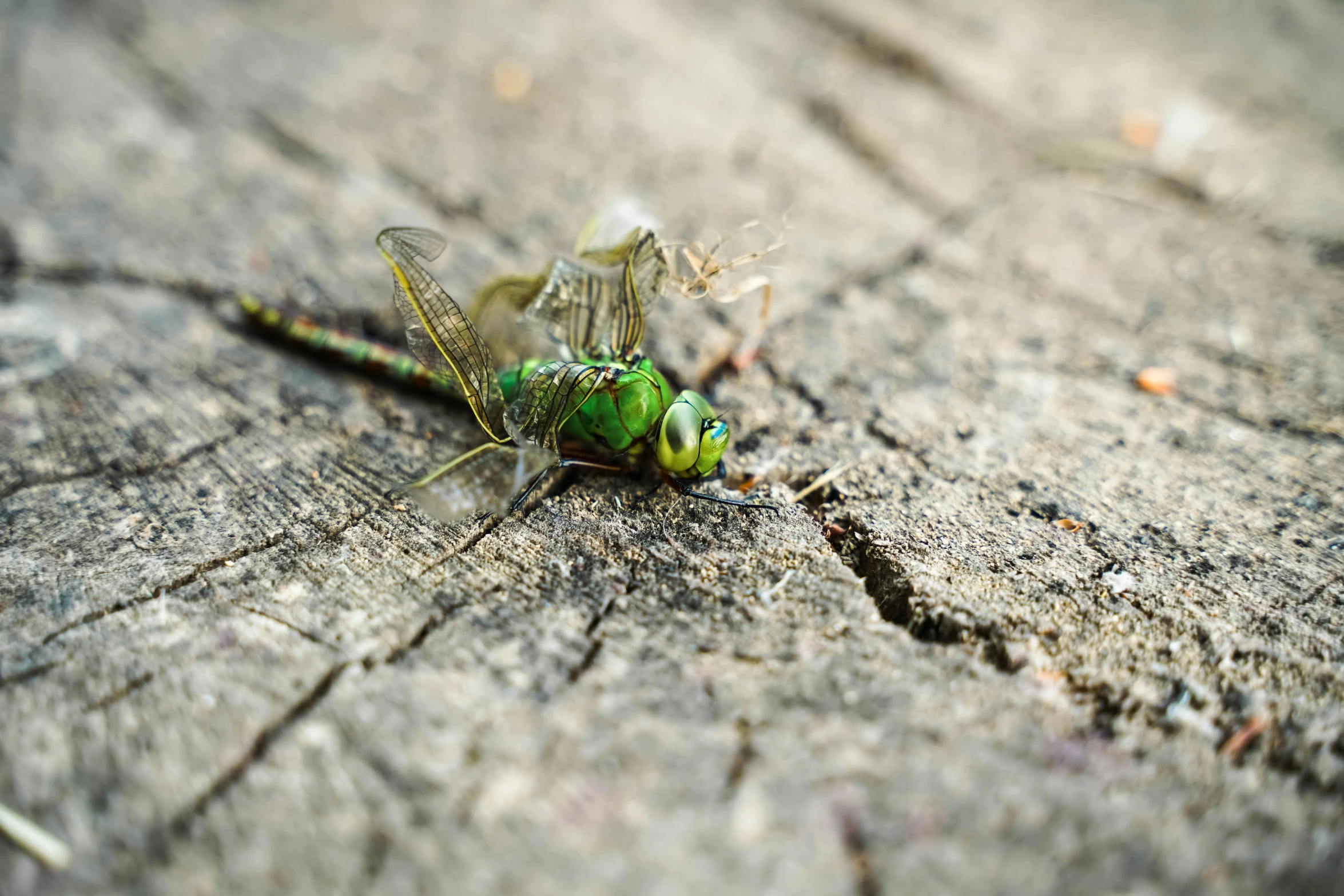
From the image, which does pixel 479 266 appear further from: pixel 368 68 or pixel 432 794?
pixel 432 794

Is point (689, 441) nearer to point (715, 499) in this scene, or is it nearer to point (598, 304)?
point (715, 499)

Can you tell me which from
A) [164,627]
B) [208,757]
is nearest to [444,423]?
[164,627]

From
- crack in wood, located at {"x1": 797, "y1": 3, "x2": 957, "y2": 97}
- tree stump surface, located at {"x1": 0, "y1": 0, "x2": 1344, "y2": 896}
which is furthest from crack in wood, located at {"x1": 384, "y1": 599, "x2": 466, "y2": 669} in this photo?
crack in wood, located at {"x1": 797, "y1": 3, "x2": 957, "y2": 97}

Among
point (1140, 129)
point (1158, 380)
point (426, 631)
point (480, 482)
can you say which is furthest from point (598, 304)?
point (1140, 129)

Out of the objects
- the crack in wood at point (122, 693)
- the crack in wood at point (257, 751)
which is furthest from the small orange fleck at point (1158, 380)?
the crack in wood at point (122, 693)

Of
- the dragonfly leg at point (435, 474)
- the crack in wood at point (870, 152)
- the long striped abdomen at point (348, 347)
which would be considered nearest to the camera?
the dragonfly leg at point (435, 474)

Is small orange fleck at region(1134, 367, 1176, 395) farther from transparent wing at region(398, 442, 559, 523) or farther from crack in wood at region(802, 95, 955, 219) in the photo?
transparent wing at region(398, 442, 559, 523)

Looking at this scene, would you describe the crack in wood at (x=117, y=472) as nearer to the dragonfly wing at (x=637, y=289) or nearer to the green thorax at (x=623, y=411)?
the green thorax at (x=623, y=411)
